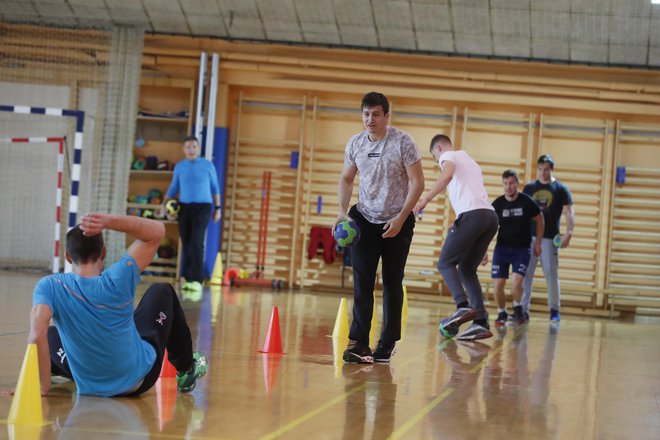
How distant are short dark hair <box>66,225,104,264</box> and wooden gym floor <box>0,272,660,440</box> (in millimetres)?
562

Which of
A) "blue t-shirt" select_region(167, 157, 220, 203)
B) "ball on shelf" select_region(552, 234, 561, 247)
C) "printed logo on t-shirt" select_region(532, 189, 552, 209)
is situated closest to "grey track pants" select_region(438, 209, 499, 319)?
"ball on shelf" select_region(552, 234, 561, 247)

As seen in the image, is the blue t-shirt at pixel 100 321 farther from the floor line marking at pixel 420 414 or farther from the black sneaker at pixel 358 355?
the black sneaker at pixel 358 355

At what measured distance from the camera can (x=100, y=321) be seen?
11.5 ft

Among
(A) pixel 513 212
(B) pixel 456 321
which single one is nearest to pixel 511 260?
(A) pixel 513 212

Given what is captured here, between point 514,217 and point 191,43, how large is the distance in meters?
7.14

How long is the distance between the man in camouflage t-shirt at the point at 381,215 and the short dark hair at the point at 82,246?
89.4 inches

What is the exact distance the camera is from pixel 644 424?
12.7ft

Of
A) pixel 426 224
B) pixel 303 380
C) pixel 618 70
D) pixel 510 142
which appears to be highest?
pixel 618 70

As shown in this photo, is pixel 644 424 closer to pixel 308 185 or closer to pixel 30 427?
pixel 30 427

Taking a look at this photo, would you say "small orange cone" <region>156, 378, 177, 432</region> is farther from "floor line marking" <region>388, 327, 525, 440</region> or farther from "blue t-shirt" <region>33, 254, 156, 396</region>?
"floor line marking" <region>388, 327, 525, 440</region>

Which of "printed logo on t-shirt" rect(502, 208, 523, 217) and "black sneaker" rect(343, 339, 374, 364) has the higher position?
"printed logo on t-shirt" rect(502, 208, 523, 217)

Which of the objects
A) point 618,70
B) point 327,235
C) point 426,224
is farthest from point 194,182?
point 618,70

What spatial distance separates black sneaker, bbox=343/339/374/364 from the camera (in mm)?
5395

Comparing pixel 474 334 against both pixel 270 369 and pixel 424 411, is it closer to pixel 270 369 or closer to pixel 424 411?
pixel 270 369
